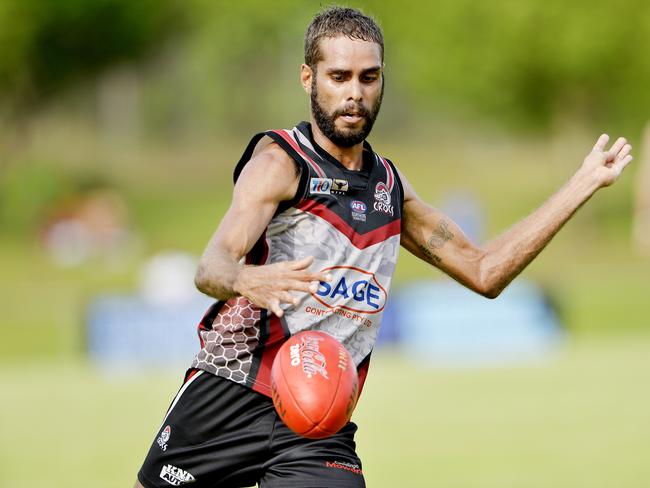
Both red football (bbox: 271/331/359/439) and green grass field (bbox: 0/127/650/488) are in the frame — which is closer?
red football (bbox: 271/331/359/439)

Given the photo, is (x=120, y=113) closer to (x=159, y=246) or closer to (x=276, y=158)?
(x=159, y=246)

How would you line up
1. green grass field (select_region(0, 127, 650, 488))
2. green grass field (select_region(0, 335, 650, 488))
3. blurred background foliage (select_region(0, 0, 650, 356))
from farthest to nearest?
blurred background foliage (select_region(0, 0, 650, 356))
green grass field (select_region(0, 127, 650, 488))
green grass field (select_region(0, 335, 650, 488))

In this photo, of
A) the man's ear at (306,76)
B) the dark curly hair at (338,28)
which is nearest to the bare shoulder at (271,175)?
the man's ear at (306,76)

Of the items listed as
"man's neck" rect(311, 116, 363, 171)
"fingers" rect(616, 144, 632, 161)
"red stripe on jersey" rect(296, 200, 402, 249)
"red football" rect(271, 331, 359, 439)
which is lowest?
"red football" rect(271, 331, 359, 439)

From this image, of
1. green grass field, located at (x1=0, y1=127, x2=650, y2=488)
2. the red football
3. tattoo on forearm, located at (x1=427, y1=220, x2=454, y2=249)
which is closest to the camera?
the red football

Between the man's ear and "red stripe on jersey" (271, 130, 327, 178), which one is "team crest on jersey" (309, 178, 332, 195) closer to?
"red stripe on jersey" (271, 130, 327, 178)

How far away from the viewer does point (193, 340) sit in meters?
21.6

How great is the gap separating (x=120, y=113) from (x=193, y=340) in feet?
110

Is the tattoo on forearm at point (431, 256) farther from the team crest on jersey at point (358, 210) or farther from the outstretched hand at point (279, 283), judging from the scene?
the outstretched hand at point (279, 283)

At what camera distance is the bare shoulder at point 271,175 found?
554cm

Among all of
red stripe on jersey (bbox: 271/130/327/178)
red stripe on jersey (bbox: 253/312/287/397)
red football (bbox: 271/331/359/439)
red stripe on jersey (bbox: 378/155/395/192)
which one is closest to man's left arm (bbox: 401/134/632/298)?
red stripe on jersey (bbox: 378/155/395/192)

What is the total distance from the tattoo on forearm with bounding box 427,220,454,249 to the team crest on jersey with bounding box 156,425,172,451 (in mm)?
1605

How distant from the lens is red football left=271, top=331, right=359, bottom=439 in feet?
17.2

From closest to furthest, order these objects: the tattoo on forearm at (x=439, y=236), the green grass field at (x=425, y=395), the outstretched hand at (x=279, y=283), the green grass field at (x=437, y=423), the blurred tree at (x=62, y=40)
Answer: the outstretched hand at (x=279, y=283), the tattoo on forearm at (x=439, y=236), the green grass field at (x=437, y=423), the green grass field at (x=425, y=395), the blurred tree at (x=62, y=40)
